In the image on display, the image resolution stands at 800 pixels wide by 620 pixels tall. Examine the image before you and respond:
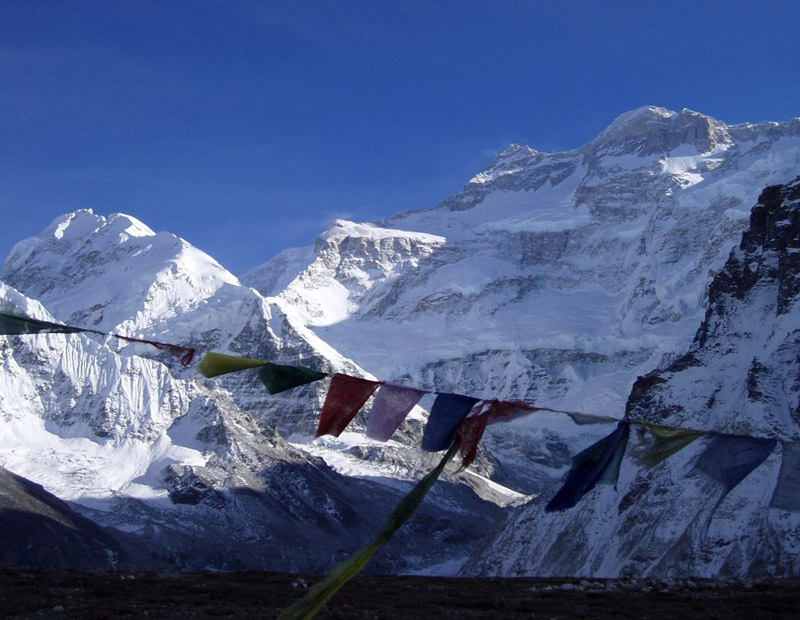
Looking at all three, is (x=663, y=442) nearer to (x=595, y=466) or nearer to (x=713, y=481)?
(x=595, y=466)

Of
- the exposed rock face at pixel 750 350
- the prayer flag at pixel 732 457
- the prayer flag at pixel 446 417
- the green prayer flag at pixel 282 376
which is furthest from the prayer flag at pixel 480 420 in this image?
the exposed rock face at pixel 750 350

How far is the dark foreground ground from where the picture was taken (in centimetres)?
2873

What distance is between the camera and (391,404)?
19328 millimetres

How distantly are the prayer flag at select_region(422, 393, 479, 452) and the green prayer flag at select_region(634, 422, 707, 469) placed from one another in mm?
3412

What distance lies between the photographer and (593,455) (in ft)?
64.1

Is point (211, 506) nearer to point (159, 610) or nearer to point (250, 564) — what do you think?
point (250, 564)

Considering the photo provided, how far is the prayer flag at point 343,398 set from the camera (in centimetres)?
1897

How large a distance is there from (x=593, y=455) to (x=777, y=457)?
4768 cm

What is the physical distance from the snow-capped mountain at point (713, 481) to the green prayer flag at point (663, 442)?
3721cm

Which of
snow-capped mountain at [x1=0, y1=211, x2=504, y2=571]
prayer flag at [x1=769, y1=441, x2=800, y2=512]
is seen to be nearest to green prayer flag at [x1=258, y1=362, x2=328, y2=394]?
prayer flag at [x1=769, y1=441, x2=800, y2=512]

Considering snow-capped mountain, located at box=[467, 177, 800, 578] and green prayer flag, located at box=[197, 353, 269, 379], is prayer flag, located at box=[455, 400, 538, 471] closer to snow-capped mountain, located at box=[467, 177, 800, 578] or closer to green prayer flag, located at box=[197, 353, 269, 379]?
green prayer flag, located at box=[197, 353, 269, 379]

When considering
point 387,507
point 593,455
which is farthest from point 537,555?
point 387,507

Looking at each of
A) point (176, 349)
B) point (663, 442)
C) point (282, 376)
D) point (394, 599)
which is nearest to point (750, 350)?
point (394, 599)

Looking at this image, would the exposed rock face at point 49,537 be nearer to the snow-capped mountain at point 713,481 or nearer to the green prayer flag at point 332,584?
the snow-capped mountain at point 713,481
